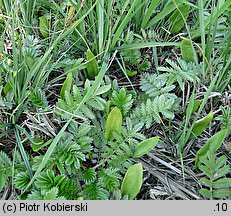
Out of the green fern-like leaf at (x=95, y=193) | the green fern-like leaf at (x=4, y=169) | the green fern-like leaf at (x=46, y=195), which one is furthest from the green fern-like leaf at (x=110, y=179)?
the green fern-like leaf at (x=4, y=169)

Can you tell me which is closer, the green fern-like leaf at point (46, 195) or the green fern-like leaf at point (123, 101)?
the green fern-like leaf at point (46, 195)

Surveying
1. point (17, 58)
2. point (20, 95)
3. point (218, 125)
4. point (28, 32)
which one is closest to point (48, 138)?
point (20, 95)

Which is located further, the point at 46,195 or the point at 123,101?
the point at 123,101

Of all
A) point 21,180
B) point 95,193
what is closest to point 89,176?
point 95,193

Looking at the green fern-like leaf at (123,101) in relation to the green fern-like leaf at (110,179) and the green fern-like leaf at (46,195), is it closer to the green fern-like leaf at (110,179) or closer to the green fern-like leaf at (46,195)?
the green fern-like leaf at (110,179)

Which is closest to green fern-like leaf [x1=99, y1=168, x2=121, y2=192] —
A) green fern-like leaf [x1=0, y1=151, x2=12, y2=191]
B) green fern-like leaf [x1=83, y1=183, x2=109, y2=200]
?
green fern-like leaf [x1=83, y1=183, x2=109, y2=200]

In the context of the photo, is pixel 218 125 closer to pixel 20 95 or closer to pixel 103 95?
pixel 103 95

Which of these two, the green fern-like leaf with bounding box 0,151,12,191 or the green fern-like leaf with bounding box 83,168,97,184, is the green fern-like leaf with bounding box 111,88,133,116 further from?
the green fern-like leaf with bounding box 0,151,12,191

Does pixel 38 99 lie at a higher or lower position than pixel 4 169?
higher

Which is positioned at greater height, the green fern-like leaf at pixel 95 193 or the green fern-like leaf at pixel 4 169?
the green fern-like leaf at pixel 4 169

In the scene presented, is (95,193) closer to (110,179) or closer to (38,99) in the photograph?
(110,179)

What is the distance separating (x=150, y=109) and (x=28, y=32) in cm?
47

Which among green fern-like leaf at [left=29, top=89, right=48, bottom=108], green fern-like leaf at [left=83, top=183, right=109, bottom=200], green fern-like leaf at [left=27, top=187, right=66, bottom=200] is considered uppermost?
green fern-like leaf at [left=29, top=89, right=48, bottom=108]

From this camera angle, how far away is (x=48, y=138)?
1169 mm
